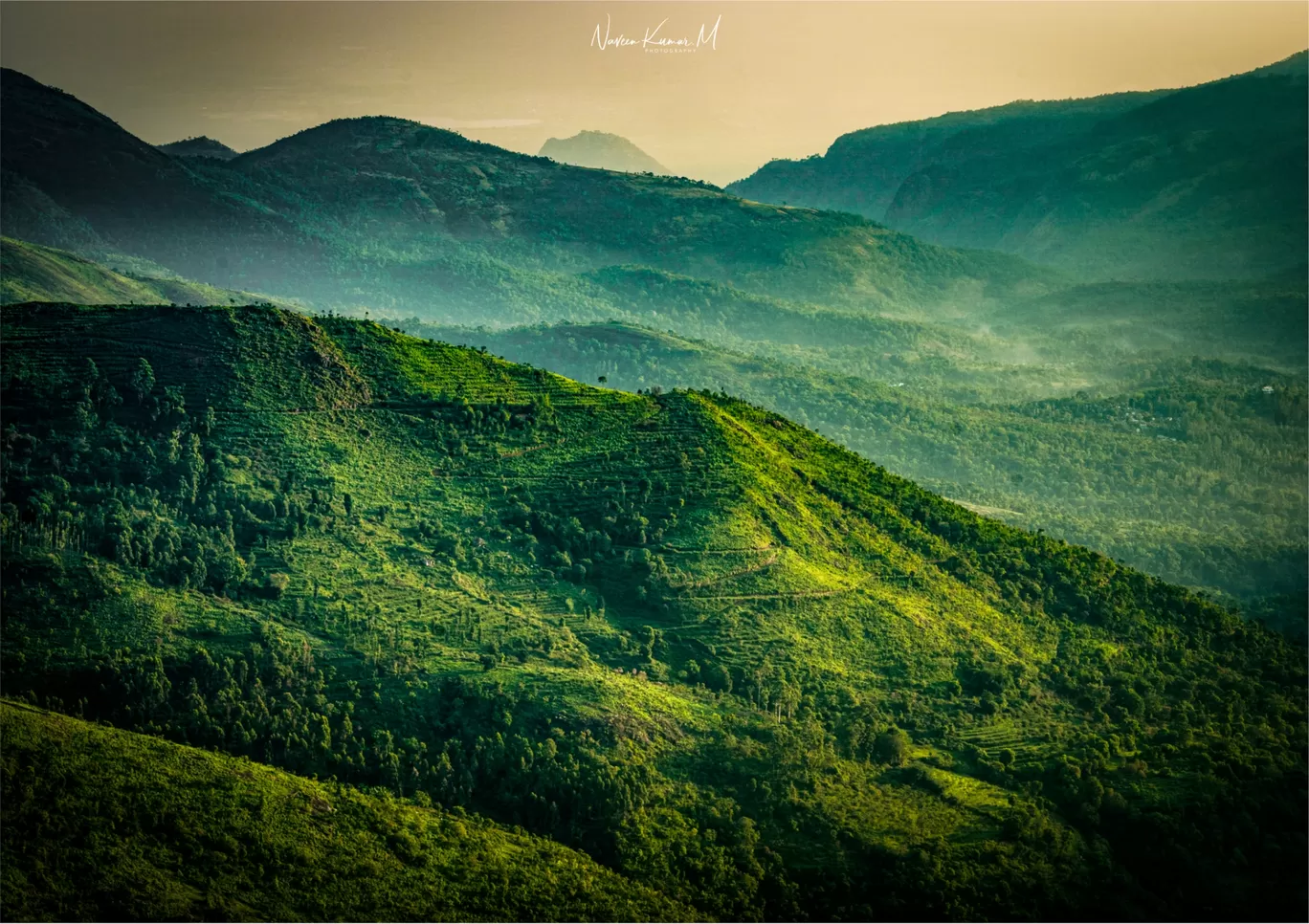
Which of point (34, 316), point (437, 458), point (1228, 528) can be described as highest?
point (34, 316)

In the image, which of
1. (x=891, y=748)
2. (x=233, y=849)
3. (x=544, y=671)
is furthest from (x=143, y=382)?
(x=891, y=748)

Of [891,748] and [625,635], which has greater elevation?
[625,635]

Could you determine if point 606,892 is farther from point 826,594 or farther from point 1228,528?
point 1228,528

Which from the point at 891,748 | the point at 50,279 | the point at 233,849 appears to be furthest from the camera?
the point at 50,279

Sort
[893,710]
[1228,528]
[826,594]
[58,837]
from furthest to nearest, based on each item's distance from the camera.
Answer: [1228,528] < [826,594] < [893,710] < [58,837]

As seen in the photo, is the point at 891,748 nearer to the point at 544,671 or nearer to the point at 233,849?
the point at 544,671

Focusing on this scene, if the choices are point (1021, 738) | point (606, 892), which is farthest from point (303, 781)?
point (1021, 738)

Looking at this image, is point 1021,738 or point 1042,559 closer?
point 1021,738
